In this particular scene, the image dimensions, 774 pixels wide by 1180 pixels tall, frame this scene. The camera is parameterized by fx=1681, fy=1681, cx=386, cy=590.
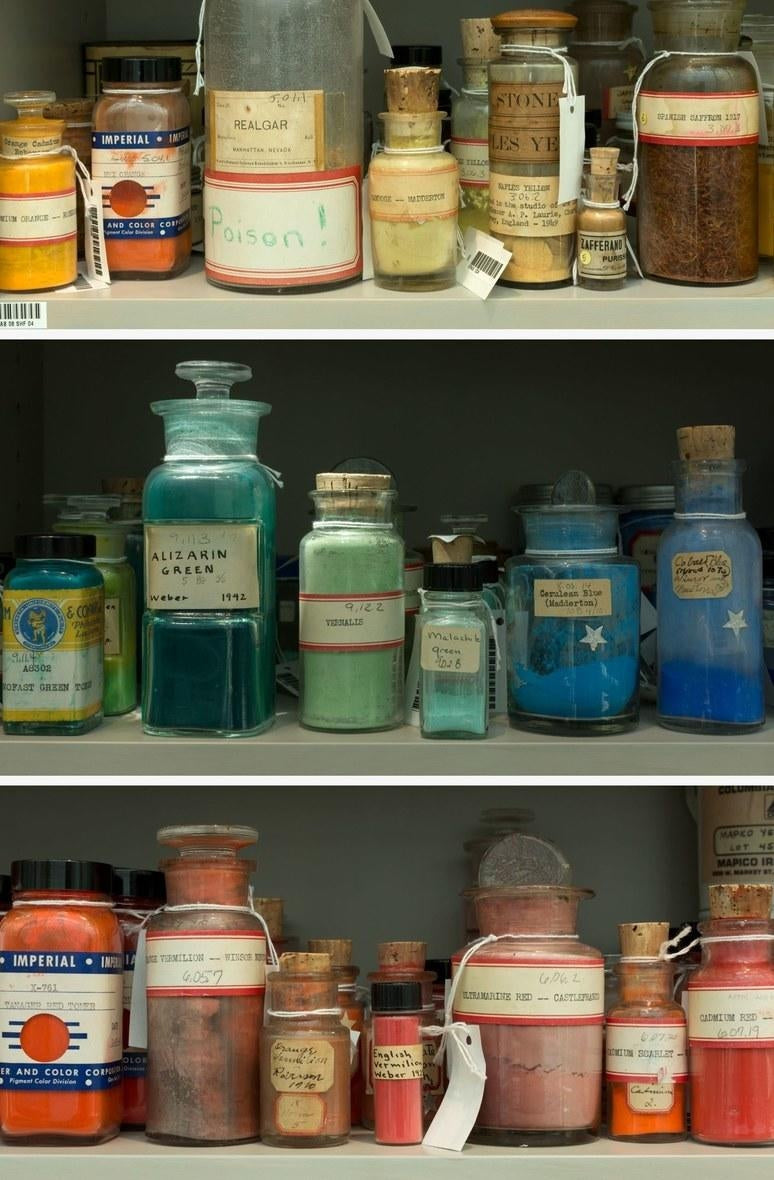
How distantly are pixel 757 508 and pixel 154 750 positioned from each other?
2.48ft

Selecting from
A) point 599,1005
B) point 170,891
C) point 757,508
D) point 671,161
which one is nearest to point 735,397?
point 757,508

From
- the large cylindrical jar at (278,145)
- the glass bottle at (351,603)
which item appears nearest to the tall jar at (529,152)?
the large cylindrical jar at (278,145)

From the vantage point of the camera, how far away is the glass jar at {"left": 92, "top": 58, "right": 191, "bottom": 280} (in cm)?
145

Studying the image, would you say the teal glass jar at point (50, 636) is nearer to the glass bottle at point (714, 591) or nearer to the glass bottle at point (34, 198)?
the glass bottle at point (34, 198)

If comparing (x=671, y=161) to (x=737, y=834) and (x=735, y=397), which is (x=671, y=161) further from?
(x=737, y=834)

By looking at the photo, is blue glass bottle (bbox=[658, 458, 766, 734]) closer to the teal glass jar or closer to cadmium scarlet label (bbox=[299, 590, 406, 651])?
cadmium scarlet label (bbox=[299, 590, 406, 651])

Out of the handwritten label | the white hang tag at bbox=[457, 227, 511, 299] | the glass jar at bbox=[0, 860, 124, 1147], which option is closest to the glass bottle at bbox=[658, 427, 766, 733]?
the handwritten label

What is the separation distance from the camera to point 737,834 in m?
1.70

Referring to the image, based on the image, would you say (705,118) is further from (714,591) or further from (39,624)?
(39,624)

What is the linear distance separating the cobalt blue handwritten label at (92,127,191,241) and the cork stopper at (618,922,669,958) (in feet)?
2.40

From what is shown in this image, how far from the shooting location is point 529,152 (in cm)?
142

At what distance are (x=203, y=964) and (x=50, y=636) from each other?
30cm

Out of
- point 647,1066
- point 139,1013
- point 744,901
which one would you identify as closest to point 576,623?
point 744,901

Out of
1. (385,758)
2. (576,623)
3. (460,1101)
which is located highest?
(576,623)
